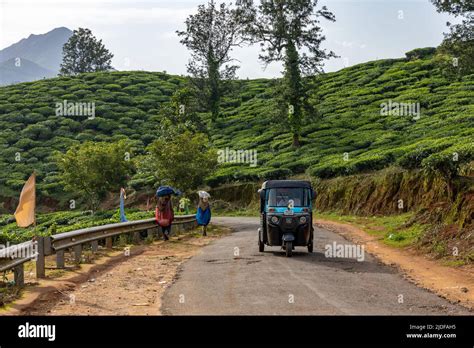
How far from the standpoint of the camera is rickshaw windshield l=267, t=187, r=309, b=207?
59.3 ft

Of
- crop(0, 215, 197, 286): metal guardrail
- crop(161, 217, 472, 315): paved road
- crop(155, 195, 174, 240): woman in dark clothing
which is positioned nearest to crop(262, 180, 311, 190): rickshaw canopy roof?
crop(161, 217, 472, 315): paved road

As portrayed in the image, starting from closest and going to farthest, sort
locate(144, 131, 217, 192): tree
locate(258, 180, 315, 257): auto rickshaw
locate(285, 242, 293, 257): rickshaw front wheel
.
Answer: locate(285, 242, 293, 257): rickshaw front wheel → locate(258, 180, 315, 257): auto rickshaw → locate(144, 131, 217, 192): tree

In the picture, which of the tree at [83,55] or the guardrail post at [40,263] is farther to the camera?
the tree at [83,55]

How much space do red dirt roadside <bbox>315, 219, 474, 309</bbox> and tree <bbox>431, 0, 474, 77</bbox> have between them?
11883 millimetres

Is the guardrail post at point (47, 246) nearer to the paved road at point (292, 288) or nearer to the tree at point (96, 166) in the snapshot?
the paved road at point (292, 288)

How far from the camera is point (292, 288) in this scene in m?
11.3

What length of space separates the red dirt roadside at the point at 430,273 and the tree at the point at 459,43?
39.0 feet

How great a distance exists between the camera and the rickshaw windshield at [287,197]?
18062 millimetres

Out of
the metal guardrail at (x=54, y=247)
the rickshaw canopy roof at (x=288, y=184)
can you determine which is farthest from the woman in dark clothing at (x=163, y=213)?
the rickshaw canopy roof at (x=288, y=184)

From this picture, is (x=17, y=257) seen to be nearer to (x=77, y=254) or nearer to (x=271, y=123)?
(x=77, y=254)

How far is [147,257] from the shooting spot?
1764 centimetres

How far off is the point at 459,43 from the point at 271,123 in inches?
1650

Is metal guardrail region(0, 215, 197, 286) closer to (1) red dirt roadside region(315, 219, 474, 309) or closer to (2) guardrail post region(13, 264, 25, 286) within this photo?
(2) guardrail post region(13, 264, 25, 286)

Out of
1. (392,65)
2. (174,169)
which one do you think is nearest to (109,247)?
(174,169)
